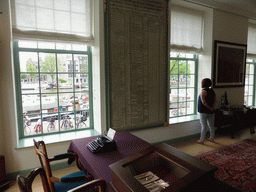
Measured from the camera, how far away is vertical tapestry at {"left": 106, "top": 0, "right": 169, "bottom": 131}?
11.7 feet

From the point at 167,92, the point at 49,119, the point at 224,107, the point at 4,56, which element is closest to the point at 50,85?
the point at 49,119

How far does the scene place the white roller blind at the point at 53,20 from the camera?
2.92 meters

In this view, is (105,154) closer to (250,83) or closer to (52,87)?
(52,87)

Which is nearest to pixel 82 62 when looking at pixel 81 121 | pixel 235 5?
pixel 81 121

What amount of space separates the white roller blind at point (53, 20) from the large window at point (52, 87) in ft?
0.87

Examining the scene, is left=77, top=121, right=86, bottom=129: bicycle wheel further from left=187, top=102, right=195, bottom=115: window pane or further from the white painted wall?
left=187, top=102, right=195, bottom=115: window pane

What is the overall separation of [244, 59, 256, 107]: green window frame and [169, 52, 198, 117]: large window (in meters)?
2.75

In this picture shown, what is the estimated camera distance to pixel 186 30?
15.4 feet

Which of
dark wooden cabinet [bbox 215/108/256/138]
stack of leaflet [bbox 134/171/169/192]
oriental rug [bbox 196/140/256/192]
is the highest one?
stack of leaflet [bbox 134/171/169/192]

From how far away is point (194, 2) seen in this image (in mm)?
4406

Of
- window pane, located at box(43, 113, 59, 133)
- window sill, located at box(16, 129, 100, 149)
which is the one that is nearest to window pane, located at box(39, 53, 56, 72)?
window pane, located at box(43, 113, 59, 133)

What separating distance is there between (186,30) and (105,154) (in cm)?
407

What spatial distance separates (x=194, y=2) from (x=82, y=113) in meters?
3.79

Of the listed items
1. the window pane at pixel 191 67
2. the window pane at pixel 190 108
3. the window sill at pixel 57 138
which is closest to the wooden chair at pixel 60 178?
the window sill at pixel 57 138
